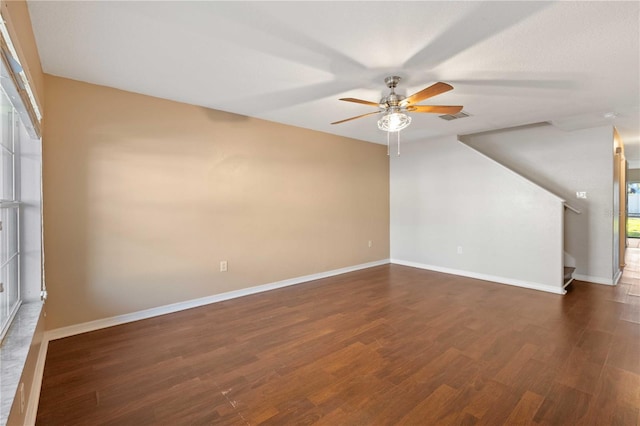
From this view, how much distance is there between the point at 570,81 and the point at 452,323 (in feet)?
8.84

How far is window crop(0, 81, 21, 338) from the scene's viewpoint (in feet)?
5.98

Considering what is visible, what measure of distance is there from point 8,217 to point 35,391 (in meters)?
1.19

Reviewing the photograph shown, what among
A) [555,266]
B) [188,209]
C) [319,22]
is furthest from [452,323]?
[188,209]

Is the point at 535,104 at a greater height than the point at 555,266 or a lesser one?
greater

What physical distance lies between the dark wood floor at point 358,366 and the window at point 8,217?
63 centimetres

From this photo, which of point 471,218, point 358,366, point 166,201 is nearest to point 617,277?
point 471,218

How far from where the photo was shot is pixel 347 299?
3811 millimetres

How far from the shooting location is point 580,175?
4.62 metres

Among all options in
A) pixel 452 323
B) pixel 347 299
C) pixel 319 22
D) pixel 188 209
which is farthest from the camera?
pixel 347 299

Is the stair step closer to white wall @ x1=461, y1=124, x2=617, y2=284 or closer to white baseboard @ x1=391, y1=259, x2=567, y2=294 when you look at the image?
white wall @ x1=461, y1=124, x2=617, y2=284

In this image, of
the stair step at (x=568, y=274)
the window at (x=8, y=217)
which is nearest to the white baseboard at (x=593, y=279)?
the stair step at (x=568, y=274)

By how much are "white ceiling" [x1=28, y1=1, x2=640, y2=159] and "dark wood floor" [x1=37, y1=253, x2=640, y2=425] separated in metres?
2.47

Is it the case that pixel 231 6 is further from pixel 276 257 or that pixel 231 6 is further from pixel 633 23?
pixel 276 257

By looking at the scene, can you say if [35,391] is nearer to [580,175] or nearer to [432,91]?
[432,91]
